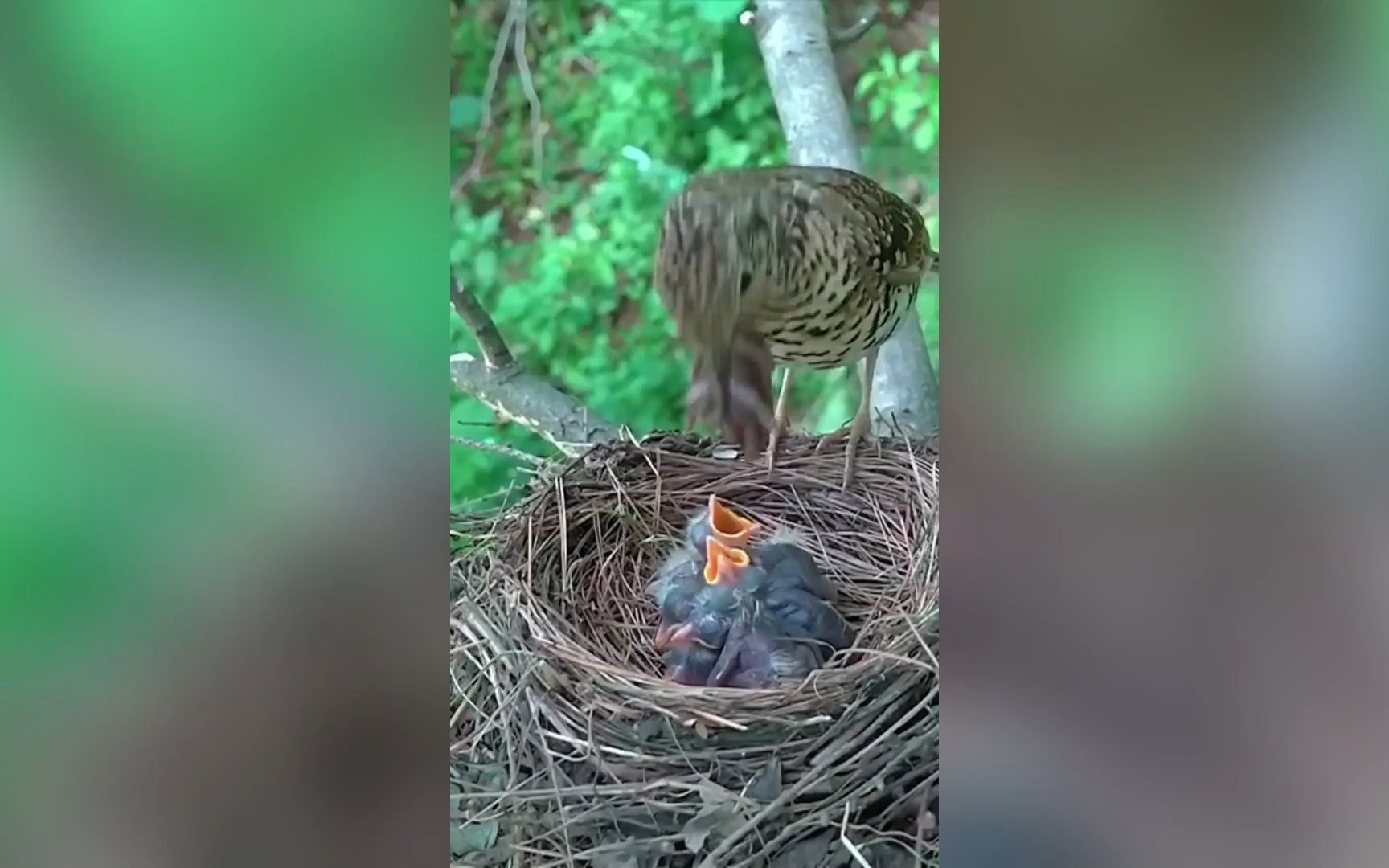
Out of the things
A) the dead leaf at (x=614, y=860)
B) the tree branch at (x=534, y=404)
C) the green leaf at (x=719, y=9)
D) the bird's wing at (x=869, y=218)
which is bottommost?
the dead leaf at (x=614, y=860)

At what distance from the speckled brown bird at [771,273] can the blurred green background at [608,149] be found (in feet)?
0.04

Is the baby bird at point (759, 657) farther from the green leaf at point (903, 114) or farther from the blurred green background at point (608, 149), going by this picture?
the green leaf at point (903, 114)

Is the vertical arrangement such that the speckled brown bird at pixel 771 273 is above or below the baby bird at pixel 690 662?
above

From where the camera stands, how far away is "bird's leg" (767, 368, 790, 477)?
749 millimetres

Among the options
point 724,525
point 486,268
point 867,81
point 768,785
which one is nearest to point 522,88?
point 486,268

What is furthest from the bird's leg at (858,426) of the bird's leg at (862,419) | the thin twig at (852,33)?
the thin twig at (852,33)

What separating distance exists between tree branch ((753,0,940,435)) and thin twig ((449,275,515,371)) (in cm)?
22

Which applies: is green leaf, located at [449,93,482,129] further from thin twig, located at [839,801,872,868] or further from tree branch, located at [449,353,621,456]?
thin twig, located at [839,801,872,868]

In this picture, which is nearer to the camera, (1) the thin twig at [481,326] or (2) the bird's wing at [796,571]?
(1) the thin twig at [481,326]

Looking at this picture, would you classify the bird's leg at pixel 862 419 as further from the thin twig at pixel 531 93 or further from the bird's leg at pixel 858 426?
the thin twig at pixel 531 93

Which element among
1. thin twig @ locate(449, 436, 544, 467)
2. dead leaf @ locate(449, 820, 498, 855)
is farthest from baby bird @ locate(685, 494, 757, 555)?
dead leaf @ locate(449, 820, 498, 855)

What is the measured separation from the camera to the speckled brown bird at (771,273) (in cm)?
70
